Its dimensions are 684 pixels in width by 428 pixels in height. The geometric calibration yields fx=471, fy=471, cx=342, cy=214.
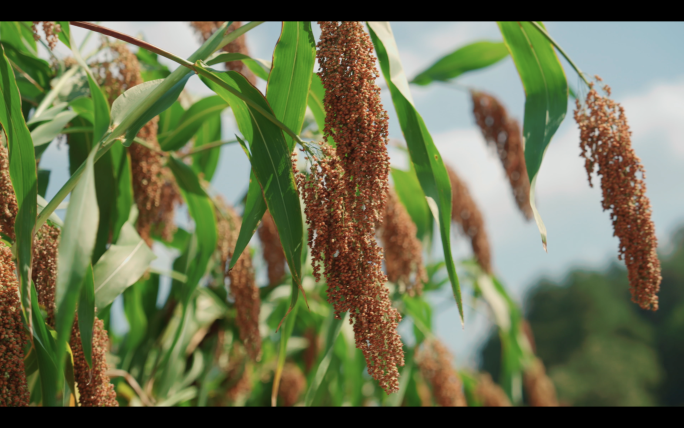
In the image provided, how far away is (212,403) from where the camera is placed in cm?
218

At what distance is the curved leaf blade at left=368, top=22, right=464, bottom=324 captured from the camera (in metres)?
0.92

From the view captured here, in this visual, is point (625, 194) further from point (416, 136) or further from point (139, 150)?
point (139, 150)

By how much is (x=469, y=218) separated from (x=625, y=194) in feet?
4.12

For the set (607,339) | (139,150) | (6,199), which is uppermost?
(139,150)

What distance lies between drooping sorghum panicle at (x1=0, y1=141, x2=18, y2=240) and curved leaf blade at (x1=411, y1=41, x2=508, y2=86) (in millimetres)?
1418

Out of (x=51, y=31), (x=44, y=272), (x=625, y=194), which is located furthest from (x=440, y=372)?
(x=51, y=31)

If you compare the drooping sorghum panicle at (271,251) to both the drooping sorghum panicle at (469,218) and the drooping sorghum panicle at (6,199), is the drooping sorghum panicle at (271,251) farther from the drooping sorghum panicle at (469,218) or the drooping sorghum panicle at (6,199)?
the drooping sorghum panicle at (6,199)

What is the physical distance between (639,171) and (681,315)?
870 inches

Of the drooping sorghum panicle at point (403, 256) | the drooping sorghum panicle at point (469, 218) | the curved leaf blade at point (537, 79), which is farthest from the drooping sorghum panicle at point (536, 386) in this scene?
the curved leaf blade at point (537, 79)

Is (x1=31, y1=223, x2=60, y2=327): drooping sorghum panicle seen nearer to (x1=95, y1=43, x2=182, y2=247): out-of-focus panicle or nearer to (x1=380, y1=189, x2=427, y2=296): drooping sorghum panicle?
(x1=95, y1=43, x2=182, y2=247): out-of-focus panicle

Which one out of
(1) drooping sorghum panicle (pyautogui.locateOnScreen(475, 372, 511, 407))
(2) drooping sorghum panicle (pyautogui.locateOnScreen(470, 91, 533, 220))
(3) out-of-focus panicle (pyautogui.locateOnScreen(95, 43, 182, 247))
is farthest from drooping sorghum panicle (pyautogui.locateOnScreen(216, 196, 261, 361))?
(1) drooping sorghum panicle (pyautogui.locateOnScreen(475, 372, 511, 407))

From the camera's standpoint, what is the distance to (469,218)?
221cm

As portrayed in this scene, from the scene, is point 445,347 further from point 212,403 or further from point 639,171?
point 639,171

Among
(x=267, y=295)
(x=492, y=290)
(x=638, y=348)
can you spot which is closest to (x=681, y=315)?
(x=638, y=348)
